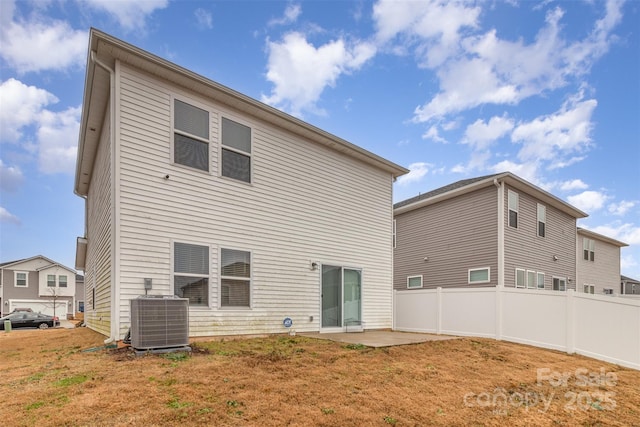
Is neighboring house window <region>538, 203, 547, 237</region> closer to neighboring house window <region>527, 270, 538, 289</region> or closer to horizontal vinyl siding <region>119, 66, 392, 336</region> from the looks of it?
neighboring house window <region>527, 270, 538, 289</region>

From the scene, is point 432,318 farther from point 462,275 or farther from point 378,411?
point 378,411

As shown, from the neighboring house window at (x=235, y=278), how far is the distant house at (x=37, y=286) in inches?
1190

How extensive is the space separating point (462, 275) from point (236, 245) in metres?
10.3

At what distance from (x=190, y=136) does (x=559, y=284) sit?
1774 cm

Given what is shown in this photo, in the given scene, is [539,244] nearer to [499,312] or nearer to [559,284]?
[559,284]

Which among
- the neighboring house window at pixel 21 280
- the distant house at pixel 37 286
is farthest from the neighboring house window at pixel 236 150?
the neighboring house window at pixel 21 280

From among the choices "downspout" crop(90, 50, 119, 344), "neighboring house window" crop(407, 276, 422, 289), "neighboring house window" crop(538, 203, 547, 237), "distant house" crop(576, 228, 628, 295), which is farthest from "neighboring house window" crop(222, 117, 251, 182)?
"distant house" crop(576, 228, 628, 295)

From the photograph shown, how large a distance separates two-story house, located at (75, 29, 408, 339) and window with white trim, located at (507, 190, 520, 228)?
6253mm

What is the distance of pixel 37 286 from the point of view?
3206 cm

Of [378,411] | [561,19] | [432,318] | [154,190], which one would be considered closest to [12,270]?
[154,190]

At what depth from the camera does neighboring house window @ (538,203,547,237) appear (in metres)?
15.7

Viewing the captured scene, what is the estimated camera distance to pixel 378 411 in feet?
12.4

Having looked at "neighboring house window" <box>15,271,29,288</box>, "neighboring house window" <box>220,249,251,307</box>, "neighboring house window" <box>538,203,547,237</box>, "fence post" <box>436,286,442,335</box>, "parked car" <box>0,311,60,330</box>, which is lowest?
"parked car" <box>0,311,60,330</box>

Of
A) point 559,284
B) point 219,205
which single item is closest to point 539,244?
point 559,284
